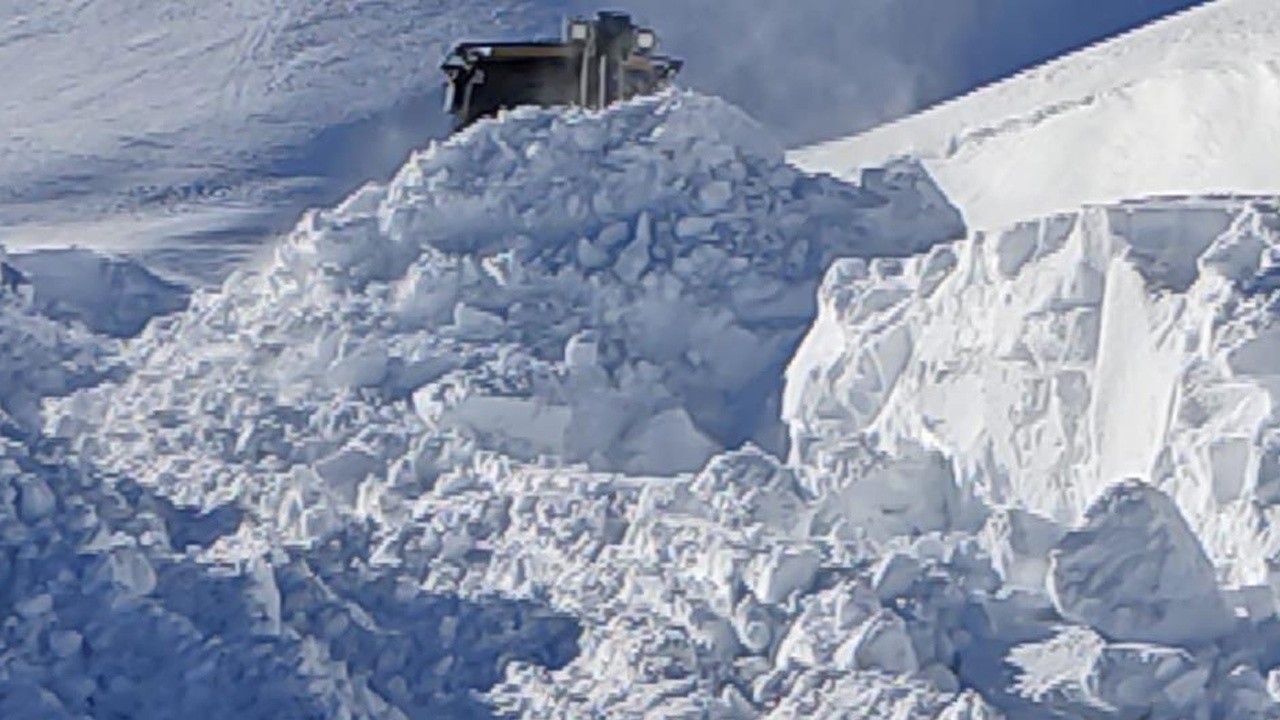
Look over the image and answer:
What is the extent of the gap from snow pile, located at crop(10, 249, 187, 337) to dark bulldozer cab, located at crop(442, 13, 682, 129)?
269 centimetres

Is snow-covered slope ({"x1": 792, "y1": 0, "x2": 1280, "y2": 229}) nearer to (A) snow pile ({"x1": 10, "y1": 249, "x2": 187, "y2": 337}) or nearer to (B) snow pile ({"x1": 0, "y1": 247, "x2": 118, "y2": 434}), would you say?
(A) snow pile ({"x1": 10, "y1": 249, "x2": 187, "y2": 337})

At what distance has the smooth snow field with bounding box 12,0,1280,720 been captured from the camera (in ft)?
26.4

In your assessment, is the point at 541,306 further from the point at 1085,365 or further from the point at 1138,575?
the point at 1138,575

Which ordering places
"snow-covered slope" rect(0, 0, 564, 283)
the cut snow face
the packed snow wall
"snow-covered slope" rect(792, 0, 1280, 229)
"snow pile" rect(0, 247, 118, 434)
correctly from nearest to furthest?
the packed snow wall
the cut snow face
"snow pile" rect(0, 247, 118, 434)
"snow-covered slope" rect(792, 0, 1280, 229)
"snow-covered slope" rect(0, 0, 564, 283)

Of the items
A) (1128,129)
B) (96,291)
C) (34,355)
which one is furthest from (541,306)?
(96,291)

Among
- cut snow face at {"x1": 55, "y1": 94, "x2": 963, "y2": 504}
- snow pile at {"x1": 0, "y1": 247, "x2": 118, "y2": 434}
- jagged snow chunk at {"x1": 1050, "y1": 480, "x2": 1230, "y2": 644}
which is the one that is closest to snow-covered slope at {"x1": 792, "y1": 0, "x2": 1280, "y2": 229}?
cut snow face at {"x1": 55, "y1": 94, "x2": 963, "y2": 504}

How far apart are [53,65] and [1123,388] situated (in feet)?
60.1

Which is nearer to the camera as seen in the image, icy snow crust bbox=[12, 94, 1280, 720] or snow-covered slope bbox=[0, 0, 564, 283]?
icy snow crust bbox=[12, 94, 1280, 720]

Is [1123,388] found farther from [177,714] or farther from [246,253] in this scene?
[246,253]

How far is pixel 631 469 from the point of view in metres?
10.9

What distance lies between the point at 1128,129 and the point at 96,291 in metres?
5.64

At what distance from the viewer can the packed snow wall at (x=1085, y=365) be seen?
8633 millimetres

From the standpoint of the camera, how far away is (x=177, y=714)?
25.7ft

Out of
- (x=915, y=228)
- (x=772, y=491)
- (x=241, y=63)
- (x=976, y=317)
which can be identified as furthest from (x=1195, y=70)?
(x=241, y=63)
